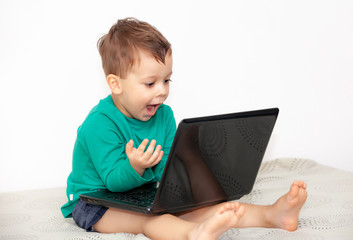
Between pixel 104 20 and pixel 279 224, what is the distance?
38.7 inches

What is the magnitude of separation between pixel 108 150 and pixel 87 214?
18 centimetres

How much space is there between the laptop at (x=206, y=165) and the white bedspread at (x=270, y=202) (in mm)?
96

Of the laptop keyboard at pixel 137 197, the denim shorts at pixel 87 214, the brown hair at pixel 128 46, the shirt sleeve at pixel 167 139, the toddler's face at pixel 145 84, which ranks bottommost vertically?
the denim shorts at pixel 87 214

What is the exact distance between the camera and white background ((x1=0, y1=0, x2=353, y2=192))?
63.4 inches

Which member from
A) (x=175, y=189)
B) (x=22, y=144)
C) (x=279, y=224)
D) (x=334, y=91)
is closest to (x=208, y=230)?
(x=175, y=189)

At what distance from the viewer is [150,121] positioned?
1.30 meters

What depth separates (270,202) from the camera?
1357mm

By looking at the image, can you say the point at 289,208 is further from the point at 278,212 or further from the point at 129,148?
the point at 129,148

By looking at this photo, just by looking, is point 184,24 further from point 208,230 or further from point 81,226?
point 208,230

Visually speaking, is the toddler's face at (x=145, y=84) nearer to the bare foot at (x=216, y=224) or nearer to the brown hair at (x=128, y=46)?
the brown hair at (x=128, y=46)

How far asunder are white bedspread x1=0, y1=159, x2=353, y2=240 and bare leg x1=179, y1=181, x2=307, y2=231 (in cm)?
2

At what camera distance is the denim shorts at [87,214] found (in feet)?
3.85

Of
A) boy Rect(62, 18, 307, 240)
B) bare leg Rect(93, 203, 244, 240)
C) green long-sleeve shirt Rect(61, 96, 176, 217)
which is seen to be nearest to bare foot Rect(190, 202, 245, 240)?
bare leg Rect(93, 203, 244, 240)

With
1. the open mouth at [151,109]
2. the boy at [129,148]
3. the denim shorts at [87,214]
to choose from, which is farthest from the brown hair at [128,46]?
the denim shorts at [87,214]
